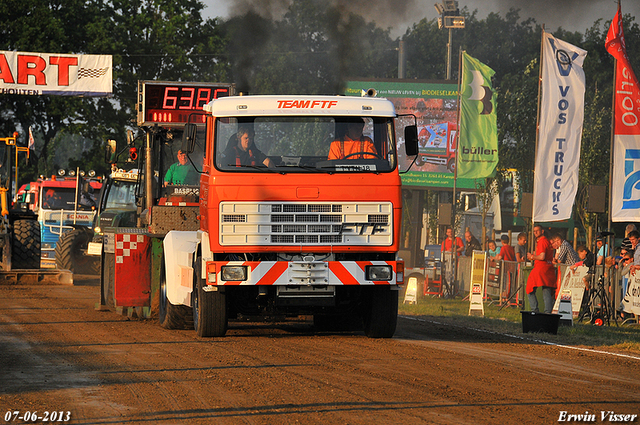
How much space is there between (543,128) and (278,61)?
118 feet

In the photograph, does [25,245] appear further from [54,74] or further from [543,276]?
[543,276]

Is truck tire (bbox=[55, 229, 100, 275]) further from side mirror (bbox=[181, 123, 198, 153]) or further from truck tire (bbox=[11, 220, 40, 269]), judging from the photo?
side mirror (bbox=[181, 123, 198, 153])

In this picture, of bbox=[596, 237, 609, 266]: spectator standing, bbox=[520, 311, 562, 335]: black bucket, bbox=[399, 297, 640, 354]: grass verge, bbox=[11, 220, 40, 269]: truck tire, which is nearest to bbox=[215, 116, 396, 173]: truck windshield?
bbox=[399, 297, 640, 354]: grass verge

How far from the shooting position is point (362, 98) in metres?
11.8

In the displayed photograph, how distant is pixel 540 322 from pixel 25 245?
564 inches

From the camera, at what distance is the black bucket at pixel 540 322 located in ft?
45.5

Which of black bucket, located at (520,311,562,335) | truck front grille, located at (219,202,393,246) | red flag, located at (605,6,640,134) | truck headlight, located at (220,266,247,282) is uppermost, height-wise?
red flag, located at (605,6,640,134)

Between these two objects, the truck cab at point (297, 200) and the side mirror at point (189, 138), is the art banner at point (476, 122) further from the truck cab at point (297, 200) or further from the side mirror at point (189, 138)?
the side mirror at point (189, 138)

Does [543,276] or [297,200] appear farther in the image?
[543,276]

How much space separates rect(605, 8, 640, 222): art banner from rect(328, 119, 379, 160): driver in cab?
27.4 feet

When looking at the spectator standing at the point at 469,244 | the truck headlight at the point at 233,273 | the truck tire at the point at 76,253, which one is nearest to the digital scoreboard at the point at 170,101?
the truck headlight at the point at 233,273

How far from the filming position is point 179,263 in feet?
41.6

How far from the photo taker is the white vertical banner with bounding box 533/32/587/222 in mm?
19781

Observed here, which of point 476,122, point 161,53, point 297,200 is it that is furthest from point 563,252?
point 161,53
